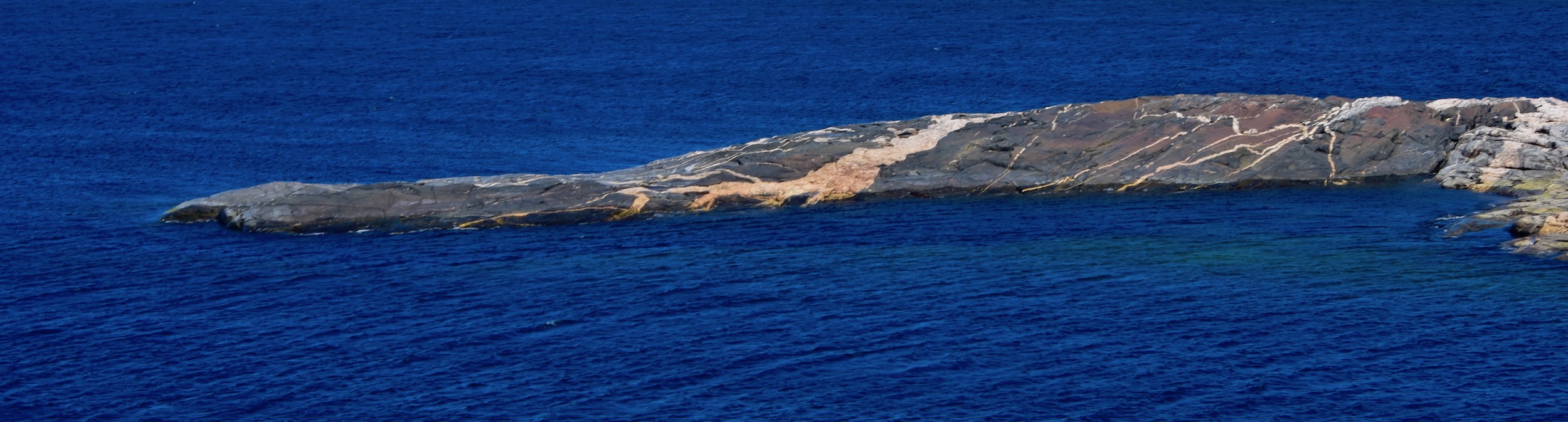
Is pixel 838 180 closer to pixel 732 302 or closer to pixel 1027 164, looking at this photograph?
pixel 1027 164

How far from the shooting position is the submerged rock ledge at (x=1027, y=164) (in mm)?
111062

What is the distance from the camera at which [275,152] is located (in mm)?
143250

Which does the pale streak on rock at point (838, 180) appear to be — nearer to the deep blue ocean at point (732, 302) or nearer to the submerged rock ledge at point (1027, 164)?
the submerged rock ledge at point (1027, 164)

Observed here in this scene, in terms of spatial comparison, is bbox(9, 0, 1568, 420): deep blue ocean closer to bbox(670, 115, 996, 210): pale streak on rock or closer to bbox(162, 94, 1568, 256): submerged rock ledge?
bbox(162, 94, 1568, 256): submerged rock ledge

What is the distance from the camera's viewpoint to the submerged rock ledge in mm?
111062

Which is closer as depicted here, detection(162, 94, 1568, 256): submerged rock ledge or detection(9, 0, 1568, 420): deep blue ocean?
detection(9, 0, 1568, 420): deep blue ocean

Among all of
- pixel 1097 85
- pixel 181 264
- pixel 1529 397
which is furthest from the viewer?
pixel 1097 85

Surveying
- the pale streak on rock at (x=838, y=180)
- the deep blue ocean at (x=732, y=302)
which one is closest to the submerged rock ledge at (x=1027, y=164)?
the pale streak on rock at (x=838, y=180)

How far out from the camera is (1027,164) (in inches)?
4668

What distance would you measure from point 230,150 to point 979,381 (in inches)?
3523

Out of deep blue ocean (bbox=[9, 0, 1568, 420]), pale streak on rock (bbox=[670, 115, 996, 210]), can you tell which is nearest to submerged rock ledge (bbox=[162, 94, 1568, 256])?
pale streak on rock (bbox=[670, 115, 996, 210])

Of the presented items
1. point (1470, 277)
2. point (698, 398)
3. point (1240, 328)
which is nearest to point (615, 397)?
point (698, 398)

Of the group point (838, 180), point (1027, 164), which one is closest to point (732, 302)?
point (838, 180)

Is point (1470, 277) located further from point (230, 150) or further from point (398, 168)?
point (230, 150)
